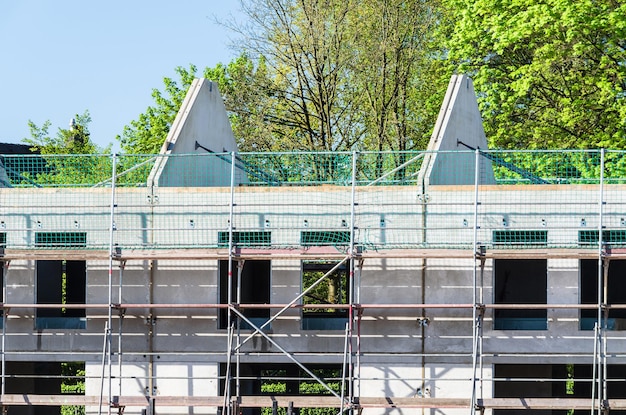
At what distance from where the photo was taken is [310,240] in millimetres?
28531

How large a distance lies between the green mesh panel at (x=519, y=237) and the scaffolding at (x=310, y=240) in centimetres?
3

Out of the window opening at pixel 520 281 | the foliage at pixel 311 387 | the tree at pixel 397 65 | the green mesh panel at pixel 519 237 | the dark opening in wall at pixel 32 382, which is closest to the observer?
the green mesh panel at pixel 519 237

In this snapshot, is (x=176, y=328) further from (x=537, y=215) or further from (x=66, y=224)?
(x=537, y=215)

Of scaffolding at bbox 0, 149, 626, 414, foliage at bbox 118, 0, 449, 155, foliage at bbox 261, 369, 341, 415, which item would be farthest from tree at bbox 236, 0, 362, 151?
scaffolding at bbox 0, 149, 626, 414

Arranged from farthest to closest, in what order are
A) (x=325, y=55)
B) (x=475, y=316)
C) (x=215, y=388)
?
(x=325, y=55)
(x=215, y=388)
(x=475, y=316)

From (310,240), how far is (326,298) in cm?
2224

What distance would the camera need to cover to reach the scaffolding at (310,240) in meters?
26.6

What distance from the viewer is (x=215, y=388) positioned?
91.7 feet

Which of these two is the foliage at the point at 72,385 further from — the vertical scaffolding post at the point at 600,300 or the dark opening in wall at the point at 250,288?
the vertical scaffolding post at the point at 600,300

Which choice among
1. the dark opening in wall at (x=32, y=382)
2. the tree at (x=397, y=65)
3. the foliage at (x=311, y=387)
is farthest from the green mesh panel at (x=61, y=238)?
the tree at (x=397, y=65)

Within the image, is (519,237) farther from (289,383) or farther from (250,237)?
(289,383)

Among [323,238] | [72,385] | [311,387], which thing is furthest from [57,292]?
[72,385]

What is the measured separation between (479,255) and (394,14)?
21883 mm

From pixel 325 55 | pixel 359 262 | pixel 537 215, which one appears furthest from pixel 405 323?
pixel 325 55
